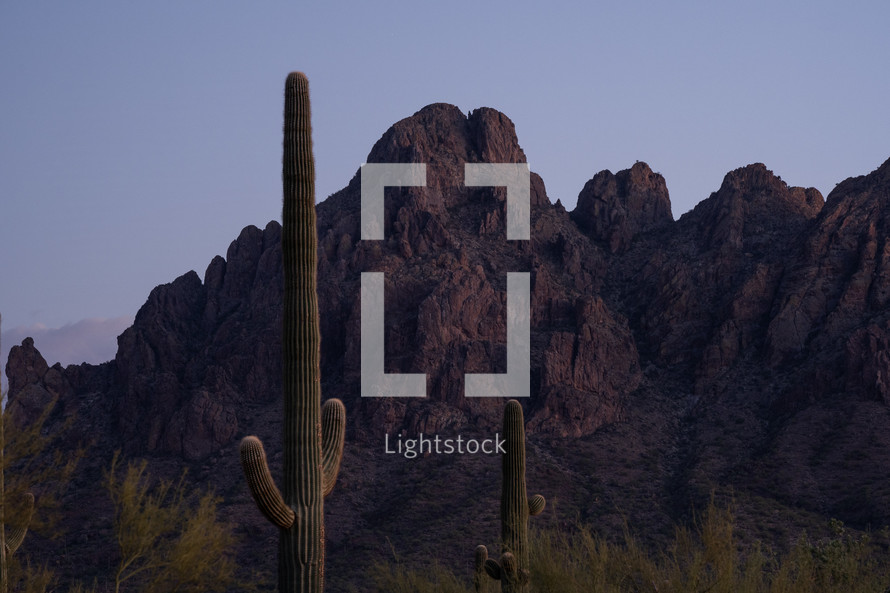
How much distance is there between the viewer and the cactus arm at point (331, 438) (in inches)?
571

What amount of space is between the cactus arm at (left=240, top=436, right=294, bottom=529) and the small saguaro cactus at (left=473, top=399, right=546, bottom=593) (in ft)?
21.2

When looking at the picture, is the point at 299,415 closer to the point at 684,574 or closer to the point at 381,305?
the point at 684,574

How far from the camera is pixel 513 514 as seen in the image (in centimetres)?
1953

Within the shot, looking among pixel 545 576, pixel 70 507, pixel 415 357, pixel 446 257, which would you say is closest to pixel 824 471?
pixel 415 357

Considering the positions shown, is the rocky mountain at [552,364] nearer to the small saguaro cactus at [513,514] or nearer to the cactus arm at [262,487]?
the small saguaro cactus at [513,514]

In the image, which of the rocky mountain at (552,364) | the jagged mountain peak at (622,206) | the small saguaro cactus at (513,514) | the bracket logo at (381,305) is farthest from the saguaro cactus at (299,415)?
the jagged mountain peak at (622,206)

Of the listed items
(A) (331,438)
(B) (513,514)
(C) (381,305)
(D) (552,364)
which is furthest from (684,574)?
(C) (381,305)

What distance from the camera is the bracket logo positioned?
6625 cm

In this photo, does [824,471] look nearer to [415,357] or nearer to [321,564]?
[415,357]

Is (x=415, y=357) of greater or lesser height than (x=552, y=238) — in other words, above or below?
below

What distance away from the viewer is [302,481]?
1362cm

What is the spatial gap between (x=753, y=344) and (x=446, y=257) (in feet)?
73.3

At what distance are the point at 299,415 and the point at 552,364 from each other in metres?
54.2

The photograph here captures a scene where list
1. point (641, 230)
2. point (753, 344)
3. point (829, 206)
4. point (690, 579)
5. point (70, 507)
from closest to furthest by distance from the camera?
point (690, 579) → point (70, 507) → point (753, 344) → point (829, 206) → point (641, 230)
